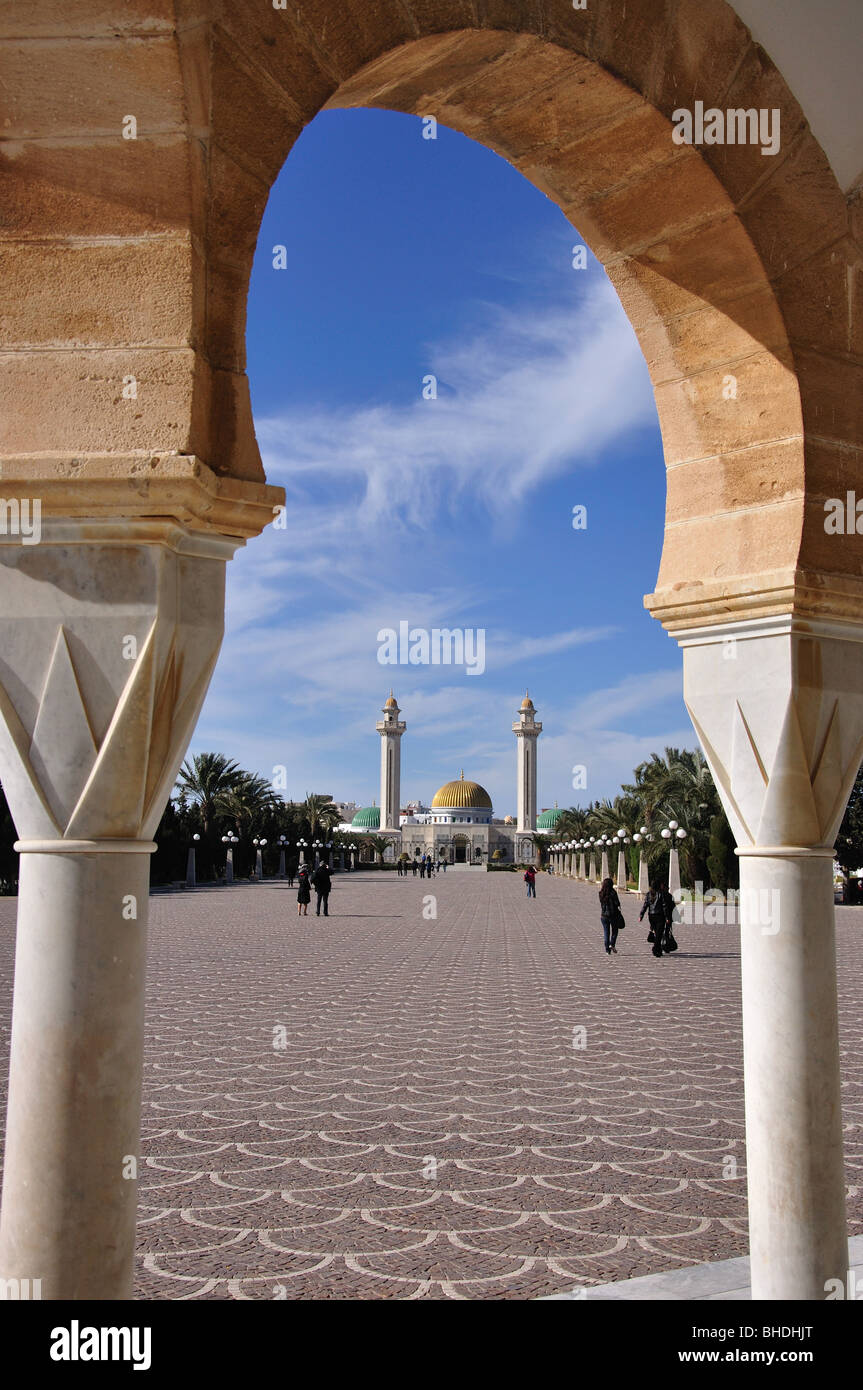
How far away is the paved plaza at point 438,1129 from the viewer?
4480 mm

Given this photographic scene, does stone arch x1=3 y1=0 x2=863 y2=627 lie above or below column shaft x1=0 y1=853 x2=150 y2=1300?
above

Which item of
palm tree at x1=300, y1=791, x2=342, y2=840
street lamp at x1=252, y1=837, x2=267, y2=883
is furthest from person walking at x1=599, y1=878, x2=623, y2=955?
palm tree at x1=300, y1=791, x2=342, y2=840

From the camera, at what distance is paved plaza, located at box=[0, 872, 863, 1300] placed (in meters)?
4.48

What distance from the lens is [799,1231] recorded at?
10.8 feet

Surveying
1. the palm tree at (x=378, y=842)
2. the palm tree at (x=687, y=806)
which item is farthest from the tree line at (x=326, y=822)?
the palm tree at (x=378, y=842)

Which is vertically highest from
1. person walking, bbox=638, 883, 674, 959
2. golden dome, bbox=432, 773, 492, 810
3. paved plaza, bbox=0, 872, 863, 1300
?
golden dome, bbox=432, 773, 492, 810

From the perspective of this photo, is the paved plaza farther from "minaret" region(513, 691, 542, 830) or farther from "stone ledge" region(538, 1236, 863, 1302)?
"minaret" region(513, 691, 542, 830)

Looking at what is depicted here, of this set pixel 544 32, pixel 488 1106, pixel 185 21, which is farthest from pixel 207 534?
pixel 488 1106

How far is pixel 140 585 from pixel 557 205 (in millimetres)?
2272

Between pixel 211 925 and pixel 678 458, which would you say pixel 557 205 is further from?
pixel 211 925

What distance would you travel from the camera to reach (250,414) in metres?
2.76

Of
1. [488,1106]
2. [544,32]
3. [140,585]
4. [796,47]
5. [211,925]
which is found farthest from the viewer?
[211,925]

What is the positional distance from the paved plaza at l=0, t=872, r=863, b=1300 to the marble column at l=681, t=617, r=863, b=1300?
121 centimetres

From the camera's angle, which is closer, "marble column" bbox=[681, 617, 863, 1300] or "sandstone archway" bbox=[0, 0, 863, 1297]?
"sandstone archway" bbox=[0, 0, 863, 1297]
